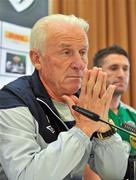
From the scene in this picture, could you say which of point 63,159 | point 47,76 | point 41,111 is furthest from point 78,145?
point 47,76

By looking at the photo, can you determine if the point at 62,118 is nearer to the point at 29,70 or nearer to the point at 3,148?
the point at 3,148

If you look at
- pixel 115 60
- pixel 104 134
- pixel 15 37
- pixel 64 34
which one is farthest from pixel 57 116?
pixel 115 60

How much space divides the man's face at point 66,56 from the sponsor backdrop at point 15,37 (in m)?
0.86

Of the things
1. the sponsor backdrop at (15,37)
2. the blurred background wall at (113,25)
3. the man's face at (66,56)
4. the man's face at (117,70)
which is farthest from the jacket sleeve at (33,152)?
the blurred background wall at (113,25)

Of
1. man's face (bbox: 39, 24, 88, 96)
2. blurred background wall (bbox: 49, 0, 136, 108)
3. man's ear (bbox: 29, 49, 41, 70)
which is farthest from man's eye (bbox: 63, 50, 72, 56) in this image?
blurred background wall (bbox: 49, 0, 136, 108)

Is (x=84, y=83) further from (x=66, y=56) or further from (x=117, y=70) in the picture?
(x=117, y=70)

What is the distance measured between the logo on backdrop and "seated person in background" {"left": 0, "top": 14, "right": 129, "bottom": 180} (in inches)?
38.8

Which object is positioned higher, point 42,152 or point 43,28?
point 43,28

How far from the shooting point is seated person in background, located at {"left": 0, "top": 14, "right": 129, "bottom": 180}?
3.12ft

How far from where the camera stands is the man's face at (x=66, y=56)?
119 cm

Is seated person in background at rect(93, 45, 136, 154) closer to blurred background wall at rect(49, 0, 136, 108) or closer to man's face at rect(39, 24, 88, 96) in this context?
blurred background wall at rect(49, 0, 136, 108)

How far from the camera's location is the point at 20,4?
219cm

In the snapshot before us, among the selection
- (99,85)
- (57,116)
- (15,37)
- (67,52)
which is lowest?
(57,116)

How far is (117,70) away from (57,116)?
46.0 inches
